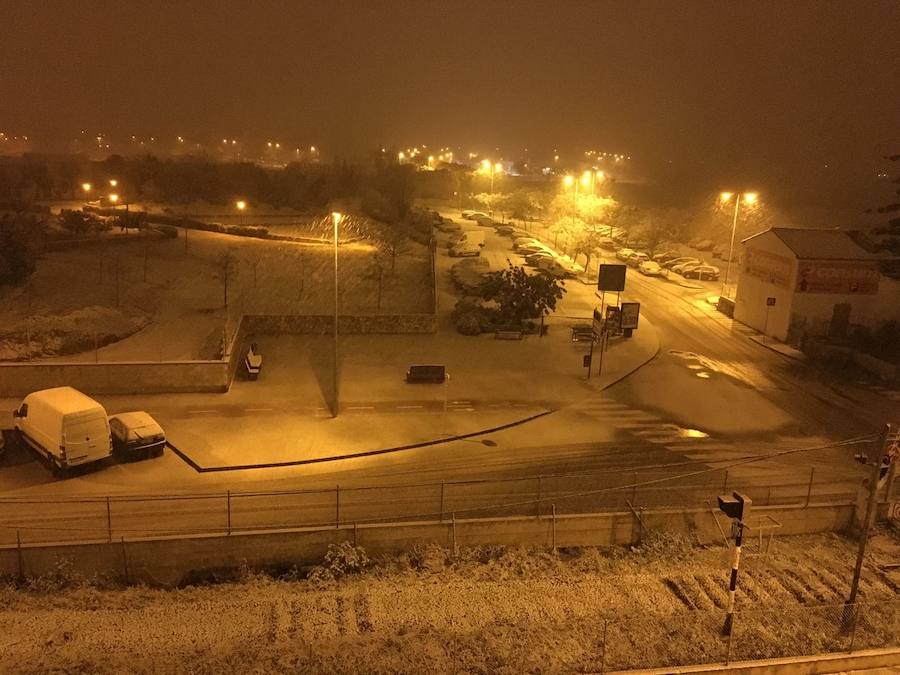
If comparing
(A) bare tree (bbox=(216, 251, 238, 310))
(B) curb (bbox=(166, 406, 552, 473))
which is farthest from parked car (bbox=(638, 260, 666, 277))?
(B) curb (bbox=(166, 406, 552, 473))

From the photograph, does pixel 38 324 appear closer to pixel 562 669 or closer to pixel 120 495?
pixel 120 495

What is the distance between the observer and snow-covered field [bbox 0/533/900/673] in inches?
436

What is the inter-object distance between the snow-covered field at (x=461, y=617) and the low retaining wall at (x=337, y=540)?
1.26ft

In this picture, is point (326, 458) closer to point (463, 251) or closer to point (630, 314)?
point (630, 314)

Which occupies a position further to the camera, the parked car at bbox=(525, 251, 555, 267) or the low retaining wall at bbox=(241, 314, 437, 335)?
the parked car at bbox=(525, 251, 555, 267)

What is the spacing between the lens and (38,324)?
2925cm

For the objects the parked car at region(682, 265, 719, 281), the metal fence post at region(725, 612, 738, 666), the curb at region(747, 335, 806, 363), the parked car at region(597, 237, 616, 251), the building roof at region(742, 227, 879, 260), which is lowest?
the metal fence post at region(725, 612, 738, 666)

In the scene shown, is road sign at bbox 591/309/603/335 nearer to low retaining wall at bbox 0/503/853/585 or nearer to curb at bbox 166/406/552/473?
curb at bbox 166/406/552/473

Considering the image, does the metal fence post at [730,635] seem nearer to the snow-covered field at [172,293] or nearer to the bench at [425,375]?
the bench at [425,375]

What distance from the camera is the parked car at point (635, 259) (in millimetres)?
51000

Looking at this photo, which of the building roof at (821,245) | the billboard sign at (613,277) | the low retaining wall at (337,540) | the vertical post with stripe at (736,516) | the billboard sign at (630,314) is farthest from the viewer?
the billboard sign at (630,314)

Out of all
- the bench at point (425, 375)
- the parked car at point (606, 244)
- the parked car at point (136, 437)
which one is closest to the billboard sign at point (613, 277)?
the bench at point (425, 375)

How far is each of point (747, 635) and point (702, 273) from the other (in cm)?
3943

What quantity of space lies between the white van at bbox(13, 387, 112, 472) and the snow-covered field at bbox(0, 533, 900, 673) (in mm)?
4579
